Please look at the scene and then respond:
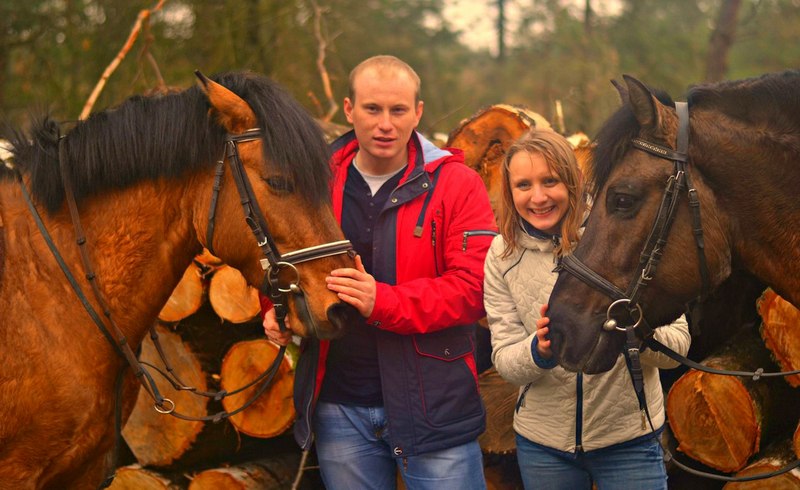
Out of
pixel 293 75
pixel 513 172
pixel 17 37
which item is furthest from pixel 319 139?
pixel 17 37

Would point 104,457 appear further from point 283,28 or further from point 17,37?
point 17,37

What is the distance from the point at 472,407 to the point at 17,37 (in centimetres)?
1043

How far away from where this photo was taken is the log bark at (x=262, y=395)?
3868 mm

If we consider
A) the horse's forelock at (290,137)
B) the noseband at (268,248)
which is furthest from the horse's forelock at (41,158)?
the horse's forelock at (290,137)

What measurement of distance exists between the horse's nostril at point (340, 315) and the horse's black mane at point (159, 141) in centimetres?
37

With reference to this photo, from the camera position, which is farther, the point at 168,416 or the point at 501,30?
the point at 501,30

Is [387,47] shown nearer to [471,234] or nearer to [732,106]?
[471,234]

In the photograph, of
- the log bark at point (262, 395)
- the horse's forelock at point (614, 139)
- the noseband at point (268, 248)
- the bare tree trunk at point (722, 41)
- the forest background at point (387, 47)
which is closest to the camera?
the horse's forelock at point (614, 139)

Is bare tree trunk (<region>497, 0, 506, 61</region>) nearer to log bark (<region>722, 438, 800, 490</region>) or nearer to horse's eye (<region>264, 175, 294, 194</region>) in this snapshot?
log bark (<region>722, 438, 800, 490</region>)

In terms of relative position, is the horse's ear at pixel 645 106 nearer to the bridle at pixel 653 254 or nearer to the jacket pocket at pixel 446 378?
the bridle at pixel 653 254

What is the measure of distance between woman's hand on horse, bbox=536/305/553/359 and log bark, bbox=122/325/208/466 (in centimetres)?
229

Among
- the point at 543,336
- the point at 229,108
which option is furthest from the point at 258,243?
the point at 543,336

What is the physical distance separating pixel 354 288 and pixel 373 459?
0.71 meters

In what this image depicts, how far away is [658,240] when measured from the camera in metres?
2.21
